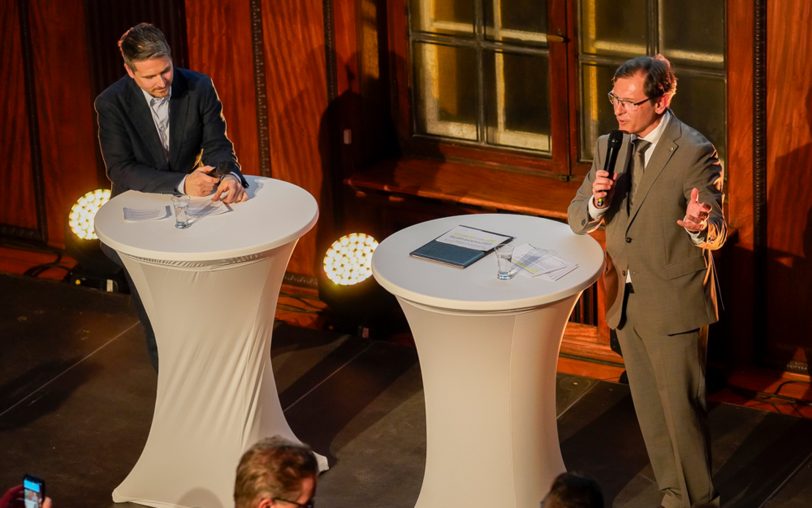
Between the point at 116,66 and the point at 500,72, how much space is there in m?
1.83

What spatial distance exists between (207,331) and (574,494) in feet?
6.76

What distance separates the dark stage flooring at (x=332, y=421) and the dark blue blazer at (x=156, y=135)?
0.98m

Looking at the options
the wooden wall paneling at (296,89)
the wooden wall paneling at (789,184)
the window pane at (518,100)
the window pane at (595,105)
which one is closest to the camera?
the wooden wall paneling at (789,184)

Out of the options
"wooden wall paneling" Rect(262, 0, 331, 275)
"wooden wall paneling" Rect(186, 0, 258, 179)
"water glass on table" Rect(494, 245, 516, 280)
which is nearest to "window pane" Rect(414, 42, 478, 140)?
"wooden wall paneling" Rect(262, 0, 331, 275)

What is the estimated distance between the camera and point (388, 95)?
632 cm

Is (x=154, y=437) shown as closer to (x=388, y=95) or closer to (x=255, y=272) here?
(x=255, y=272)

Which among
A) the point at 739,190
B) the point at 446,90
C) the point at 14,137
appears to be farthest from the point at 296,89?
the point at 739,190

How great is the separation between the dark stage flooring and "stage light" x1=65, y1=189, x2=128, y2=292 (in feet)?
0.57

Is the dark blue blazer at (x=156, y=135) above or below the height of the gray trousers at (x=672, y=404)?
above

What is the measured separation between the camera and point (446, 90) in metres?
6.21

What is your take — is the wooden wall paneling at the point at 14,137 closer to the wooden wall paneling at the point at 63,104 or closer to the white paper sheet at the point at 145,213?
the wooden wall paneling at the point at 63,104

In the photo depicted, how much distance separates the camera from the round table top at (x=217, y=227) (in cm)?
467

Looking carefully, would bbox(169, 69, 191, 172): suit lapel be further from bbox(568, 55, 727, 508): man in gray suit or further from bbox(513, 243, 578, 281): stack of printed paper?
bbox(568, 55, 727, 508): man in gray suit

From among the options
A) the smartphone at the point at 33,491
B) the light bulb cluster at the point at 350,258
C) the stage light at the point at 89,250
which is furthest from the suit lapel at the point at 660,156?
the stage light at the point at 89,250
